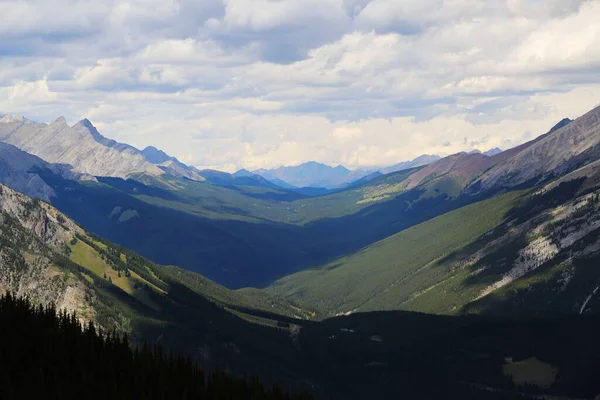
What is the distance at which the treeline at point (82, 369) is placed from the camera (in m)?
115

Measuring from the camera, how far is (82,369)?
415 feet

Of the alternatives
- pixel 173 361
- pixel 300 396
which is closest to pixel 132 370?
pixel 173 361

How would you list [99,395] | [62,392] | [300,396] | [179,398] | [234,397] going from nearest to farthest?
[62,392]
[99,395]
[179,398]
[234,397]
[300,396]

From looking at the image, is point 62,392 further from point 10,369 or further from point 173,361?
point 173,361

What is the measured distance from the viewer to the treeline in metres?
115

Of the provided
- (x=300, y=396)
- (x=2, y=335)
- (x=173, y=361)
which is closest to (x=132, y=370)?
(x=173, y=361)

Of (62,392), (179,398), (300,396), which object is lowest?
(300,396)

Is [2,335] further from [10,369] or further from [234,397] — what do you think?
[234,397]

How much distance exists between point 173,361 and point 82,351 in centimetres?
1958

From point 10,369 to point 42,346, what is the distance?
17.9 meters

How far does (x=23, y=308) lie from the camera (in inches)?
6176

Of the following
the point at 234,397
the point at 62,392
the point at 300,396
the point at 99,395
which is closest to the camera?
the point at 62,392

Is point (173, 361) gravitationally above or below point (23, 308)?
below

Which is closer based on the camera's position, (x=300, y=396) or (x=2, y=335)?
(x=2, y=335)
